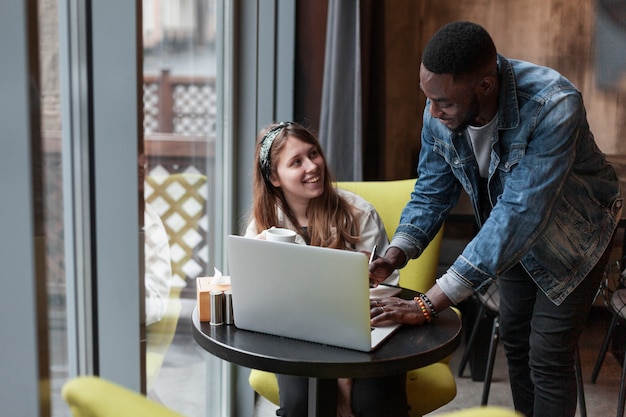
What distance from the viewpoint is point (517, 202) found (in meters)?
1.52

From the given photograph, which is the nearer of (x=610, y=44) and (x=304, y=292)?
(x=304, y=292)

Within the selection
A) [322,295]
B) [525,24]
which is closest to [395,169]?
[525,24]

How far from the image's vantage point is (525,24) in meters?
4.11

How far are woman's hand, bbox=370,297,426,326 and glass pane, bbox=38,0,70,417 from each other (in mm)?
592

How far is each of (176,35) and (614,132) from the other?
3.04 metres

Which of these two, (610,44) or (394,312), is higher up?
(610,44)

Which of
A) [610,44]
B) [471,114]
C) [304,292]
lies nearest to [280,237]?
[304,292]

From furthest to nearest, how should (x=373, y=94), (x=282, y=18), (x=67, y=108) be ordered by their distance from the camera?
1. (x=373, y=94)
2. (x=282, y=18)
3. (x=67, y=108)

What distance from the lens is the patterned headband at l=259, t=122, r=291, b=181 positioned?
2018 mm

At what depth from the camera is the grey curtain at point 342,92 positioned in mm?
3004

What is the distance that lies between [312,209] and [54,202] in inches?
34.3

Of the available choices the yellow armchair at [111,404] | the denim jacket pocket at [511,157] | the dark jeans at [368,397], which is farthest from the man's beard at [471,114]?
the yellow armchair at [111,404]

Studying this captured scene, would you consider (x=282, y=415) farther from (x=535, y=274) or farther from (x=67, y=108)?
(x=67, y=108)

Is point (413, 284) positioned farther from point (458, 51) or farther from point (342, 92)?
point (342, 92)
